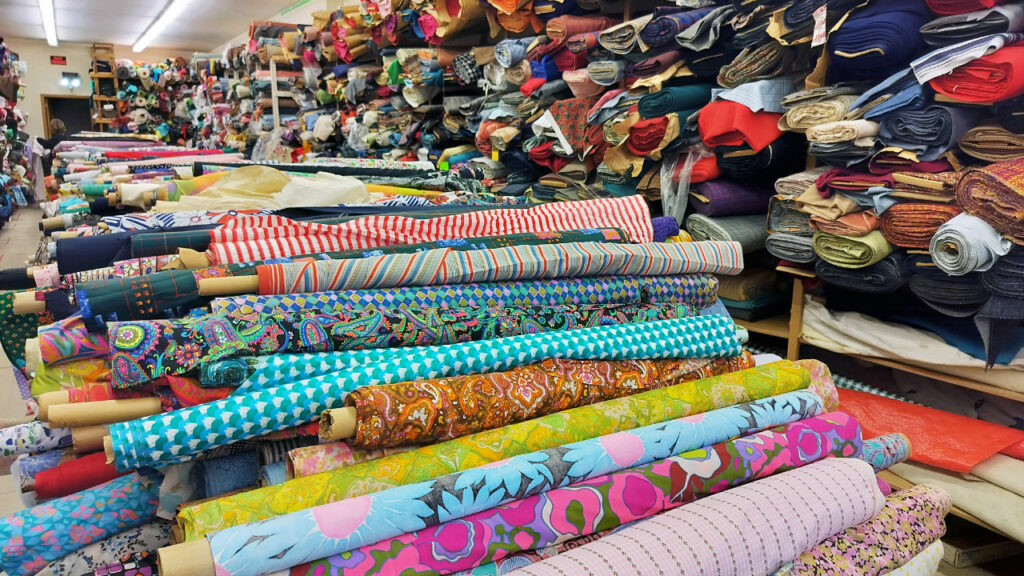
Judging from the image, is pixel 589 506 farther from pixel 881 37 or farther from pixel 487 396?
pixel 881 37

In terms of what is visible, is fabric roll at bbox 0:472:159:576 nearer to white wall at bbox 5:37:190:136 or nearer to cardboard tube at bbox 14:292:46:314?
cardboard tube at bbox 14:292:46:314

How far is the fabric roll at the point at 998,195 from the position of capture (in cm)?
168

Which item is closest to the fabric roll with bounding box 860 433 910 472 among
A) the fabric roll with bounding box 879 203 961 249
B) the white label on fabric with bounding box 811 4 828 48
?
the fabric roll with bounding box 879 203 961 249

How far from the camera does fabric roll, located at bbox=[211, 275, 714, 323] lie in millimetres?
835

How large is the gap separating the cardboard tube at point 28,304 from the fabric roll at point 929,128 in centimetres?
217

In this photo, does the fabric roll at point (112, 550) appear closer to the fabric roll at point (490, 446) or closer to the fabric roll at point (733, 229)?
the fabric roll at point (490, 446)

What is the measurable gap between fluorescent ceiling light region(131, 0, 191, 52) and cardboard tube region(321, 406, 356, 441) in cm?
1180

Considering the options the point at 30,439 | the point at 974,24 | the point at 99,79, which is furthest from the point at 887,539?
the point at 99,79

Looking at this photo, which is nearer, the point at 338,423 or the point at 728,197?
the point at 338,423

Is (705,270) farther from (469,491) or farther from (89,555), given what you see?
(89,555)

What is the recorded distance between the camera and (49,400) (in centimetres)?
68

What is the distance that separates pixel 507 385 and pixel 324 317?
25cm

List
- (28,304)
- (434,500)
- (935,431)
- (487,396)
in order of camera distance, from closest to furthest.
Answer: (434,500), (487,396), (28,304), (935,431)

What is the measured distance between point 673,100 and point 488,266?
1.97 m
